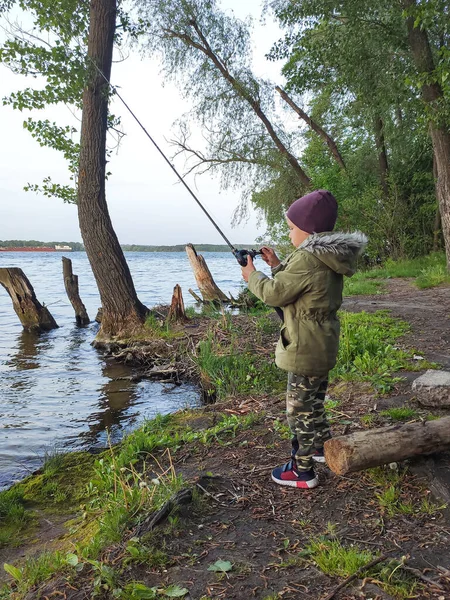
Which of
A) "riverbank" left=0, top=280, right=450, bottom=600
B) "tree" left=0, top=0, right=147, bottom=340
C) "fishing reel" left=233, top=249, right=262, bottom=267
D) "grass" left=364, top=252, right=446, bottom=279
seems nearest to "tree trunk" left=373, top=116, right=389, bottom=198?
"grass" left=364, top=252, right=446, bottom=279

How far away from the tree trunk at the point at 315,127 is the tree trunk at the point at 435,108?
851cm

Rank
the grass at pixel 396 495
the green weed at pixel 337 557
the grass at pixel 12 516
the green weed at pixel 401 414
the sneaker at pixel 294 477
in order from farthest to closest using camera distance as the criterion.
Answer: the green weed at pixel 401 414
the grass at pixel 12 516
the sneaker at pixel 294 477
the grass at pixel 396 495
the green weed at pixel 337 557

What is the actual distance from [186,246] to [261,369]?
8.90 meters

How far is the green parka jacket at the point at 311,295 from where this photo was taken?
3203 millimetres

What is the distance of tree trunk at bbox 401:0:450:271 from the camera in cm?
1120

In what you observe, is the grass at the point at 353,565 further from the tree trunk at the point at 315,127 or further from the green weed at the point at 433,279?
the tree trunk at the point at 315,127

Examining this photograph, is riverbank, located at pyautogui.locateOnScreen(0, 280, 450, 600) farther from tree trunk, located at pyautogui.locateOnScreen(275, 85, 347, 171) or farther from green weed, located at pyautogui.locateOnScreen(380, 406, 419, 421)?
tree trunk, located at pyautogui.locateOnScreen(275, 85, 347, 171)

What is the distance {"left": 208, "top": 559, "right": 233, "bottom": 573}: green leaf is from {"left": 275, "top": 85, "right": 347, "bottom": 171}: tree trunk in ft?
66.3

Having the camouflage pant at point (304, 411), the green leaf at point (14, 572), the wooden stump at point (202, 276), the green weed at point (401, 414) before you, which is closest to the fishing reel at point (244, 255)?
the camouflage pant at point (304, 411)

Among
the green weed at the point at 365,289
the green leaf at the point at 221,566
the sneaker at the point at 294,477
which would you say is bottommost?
the green leaf at the point at 221,566

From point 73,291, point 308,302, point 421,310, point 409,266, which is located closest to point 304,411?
point 308,302

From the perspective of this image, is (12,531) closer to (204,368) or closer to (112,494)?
(112,494)

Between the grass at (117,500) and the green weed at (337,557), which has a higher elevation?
the green weed at (337,557)

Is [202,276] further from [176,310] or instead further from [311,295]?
[311,295]
